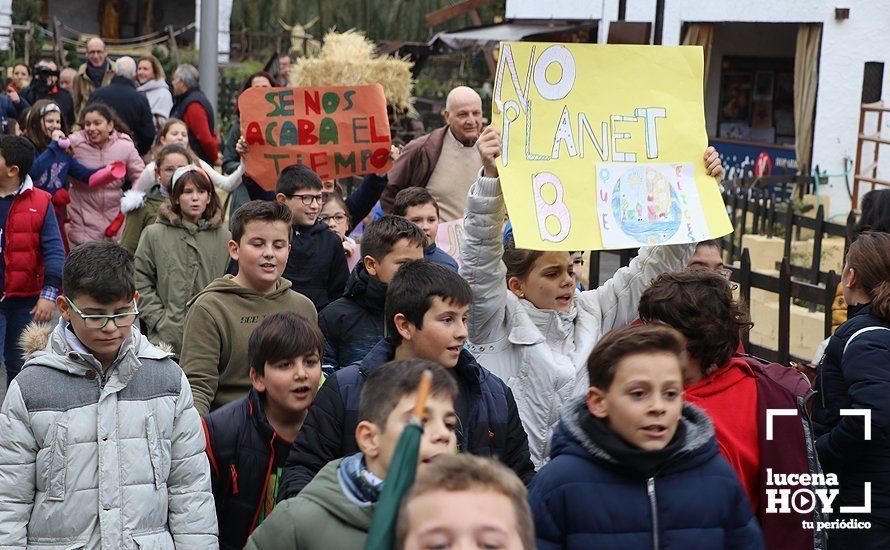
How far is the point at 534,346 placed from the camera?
173 inches

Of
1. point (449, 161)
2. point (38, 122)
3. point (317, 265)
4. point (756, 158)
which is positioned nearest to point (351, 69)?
point (38, 122)

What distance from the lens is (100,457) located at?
3.71 meters

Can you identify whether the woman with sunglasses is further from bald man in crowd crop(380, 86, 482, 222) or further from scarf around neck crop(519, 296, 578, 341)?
scarf around neck crop(519, 296, 578, 341)

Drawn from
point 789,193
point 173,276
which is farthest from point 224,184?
point 789,193

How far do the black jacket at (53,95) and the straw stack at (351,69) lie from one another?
2.97 m

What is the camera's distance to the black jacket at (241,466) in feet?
13.5

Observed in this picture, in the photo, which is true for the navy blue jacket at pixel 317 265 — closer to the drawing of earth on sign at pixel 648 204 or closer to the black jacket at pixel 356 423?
the drawing of earth on sign at pixel 648 204

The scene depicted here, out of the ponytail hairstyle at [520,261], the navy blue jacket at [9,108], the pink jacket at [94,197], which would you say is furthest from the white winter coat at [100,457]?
the navy blue jacket at [9,108]

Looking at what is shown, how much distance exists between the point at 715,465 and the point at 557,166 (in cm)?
192

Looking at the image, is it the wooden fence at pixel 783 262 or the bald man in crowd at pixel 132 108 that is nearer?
the wooden fence at pixel 783 262

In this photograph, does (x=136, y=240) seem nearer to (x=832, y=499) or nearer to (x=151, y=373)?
(x=151, y=373)

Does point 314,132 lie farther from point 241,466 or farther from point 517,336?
point 241,466

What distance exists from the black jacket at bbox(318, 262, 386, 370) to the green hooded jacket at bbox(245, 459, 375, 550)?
1861mm

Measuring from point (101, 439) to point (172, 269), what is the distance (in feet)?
8.86
